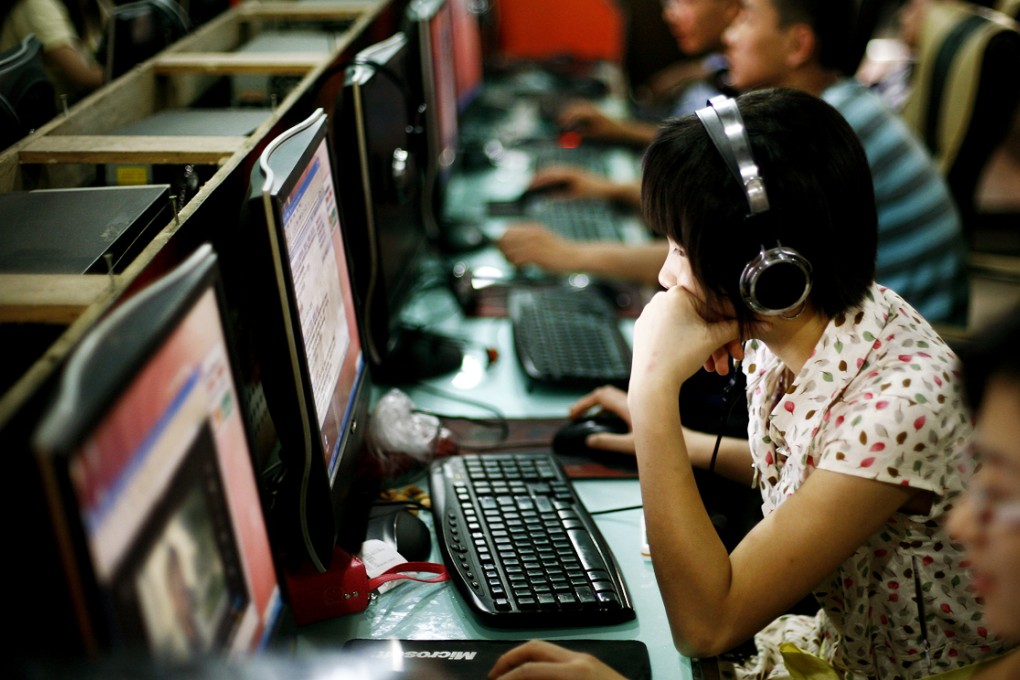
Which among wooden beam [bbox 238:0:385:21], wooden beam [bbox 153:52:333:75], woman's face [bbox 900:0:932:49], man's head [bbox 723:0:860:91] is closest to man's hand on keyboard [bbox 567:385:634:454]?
wooden beam [bbox 153:52:333:75]

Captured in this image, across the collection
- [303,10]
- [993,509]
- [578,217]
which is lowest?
[578,217]

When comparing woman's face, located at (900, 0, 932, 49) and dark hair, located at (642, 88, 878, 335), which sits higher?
dark hair, located at (642, 88, 878, 335)

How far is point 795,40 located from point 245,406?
179 cm

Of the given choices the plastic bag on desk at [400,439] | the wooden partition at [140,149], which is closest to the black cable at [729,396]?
the plastic bag on desk at [400,439]

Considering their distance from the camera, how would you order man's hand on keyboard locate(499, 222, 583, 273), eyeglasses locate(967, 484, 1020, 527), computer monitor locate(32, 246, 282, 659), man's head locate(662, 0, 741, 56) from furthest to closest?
man's head locate(662, 0, 741, 56) → man's hand on keyboard locate(499, 222, 583, 273) → eyeglasses locate(967, 484, 1020, 527) → computer monitor locate(32, 246, 282, 659)

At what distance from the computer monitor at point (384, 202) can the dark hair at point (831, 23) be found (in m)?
0.91

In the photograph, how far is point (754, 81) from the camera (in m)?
2.25

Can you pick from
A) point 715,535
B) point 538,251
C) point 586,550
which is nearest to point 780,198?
point 715,535

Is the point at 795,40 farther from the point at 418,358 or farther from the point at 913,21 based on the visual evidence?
the point at 913,21

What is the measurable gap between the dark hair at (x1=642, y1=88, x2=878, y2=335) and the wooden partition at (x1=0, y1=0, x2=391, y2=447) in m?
0.52

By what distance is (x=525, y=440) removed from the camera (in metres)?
1.49

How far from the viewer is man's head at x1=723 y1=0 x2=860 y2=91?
2.16m

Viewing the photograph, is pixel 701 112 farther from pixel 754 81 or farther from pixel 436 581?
pixel 754 81

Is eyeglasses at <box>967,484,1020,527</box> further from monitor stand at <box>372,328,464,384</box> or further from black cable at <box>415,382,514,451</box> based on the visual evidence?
monitor stand at <box>372,328,464,384</box>
